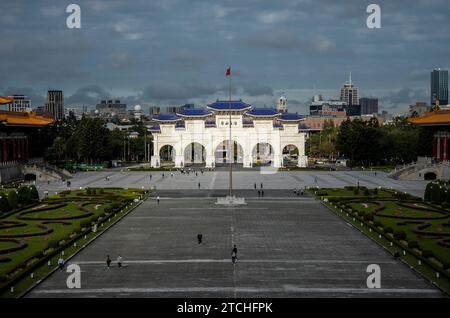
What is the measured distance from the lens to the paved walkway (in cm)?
2811

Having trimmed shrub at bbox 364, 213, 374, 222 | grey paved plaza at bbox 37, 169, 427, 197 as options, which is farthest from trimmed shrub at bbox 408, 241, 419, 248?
grey paved plaza at bbox 37, 169, 427, 197

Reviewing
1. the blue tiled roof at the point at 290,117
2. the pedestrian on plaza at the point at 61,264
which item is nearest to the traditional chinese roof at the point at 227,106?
the blue tiled roof at the point at 290,117

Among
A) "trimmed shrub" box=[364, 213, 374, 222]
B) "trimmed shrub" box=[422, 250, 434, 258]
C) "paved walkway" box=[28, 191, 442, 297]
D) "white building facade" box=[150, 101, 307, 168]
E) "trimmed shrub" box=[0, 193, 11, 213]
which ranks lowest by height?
"paved walkway" box=[28, 191, 442, 297]

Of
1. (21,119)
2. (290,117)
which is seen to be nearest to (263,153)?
(290,117)

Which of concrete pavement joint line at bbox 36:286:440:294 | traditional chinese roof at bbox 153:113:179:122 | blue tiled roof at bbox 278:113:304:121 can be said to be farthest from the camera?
traditional chinese roof at bbox 153:113:179:122

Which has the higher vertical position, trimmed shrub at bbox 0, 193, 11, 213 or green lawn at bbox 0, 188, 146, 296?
trimmed shrub at bbox 0, 193, 11, 213

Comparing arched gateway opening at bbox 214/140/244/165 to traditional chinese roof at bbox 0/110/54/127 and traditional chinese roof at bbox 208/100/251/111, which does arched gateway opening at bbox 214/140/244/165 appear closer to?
traditional chinese roof at bbox 208/100/251/111

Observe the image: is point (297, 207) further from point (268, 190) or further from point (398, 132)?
point (398, 132)

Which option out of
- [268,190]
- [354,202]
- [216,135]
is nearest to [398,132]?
[216,135]

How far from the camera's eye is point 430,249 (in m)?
36.5

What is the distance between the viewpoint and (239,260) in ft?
112

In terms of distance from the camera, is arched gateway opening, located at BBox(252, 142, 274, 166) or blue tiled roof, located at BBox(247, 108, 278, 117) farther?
arched gateway opening, located at BBox(252, 142, 274, 166)

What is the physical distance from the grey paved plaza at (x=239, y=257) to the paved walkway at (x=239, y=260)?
0.05 metres

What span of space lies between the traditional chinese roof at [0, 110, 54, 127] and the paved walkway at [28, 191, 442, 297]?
124 ft
